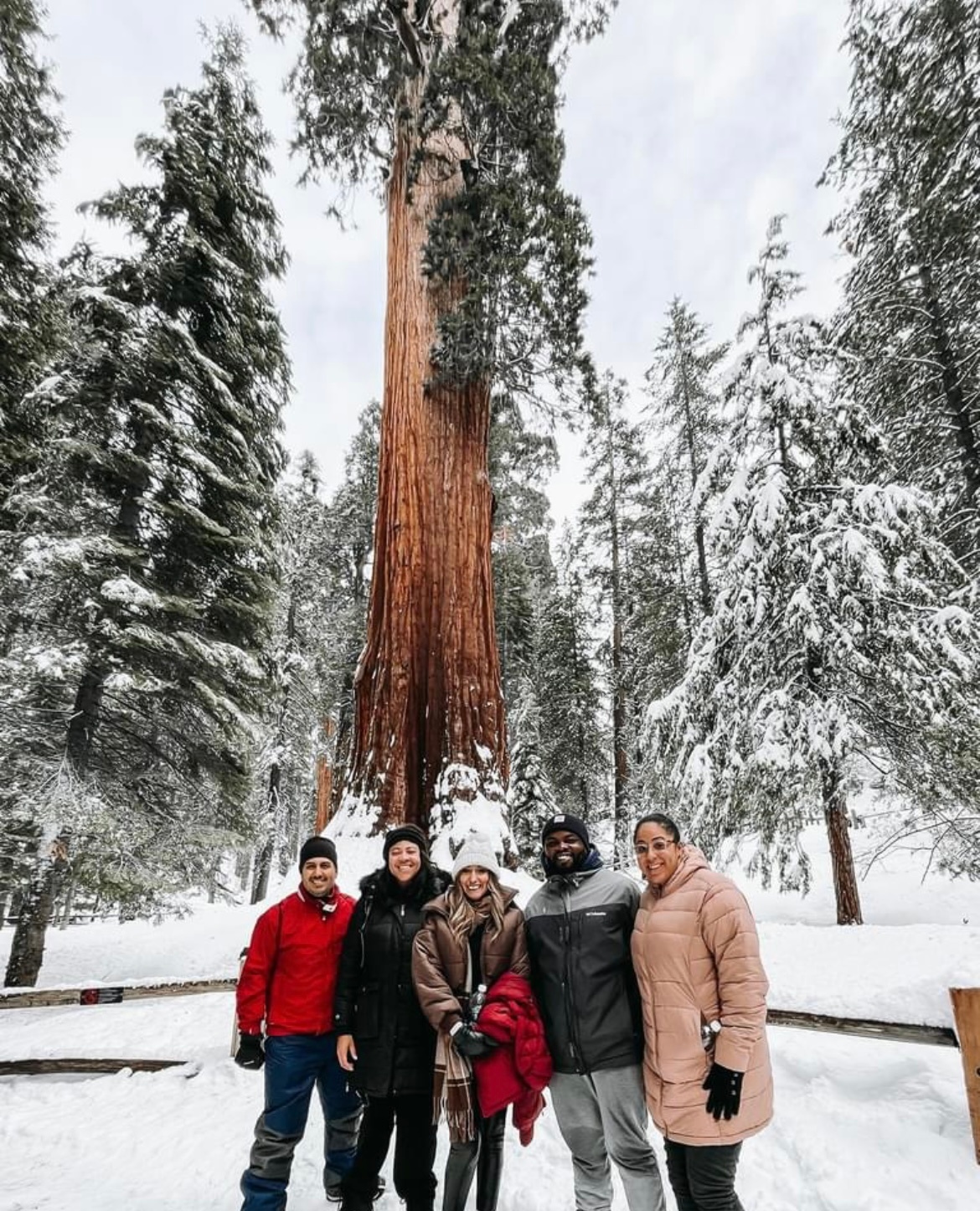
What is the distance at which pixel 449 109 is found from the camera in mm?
6477

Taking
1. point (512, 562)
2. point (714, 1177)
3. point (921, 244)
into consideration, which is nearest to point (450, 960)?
point (714, 1177)

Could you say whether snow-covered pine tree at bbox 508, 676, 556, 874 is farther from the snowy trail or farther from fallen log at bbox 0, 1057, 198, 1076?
the snowy trail

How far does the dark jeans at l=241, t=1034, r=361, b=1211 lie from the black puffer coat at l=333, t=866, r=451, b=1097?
31 centimetres

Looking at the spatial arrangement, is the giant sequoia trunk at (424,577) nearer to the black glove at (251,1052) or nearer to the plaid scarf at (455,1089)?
the black glove at (251,1052)

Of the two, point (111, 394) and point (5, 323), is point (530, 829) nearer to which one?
point (111, 394)

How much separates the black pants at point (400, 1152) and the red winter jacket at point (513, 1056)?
1.33 feet

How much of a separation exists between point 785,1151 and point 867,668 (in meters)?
6.62

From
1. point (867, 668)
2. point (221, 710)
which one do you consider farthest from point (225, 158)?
point (867, 668)

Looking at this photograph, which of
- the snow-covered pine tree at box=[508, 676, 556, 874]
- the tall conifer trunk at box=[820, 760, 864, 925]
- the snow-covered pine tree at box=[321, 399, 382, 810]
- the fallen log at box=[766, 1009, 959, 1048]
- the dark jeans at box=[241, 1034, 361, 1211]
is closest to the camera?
the dark jeans at box=[241, 1034, 361, 1211]

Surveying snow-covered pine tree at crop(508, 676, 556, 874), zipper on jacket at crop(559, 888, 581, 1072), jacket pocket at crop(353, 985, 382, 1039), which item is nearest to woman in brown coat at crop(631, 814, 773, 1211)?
zipper on jacket at crop(559, 888, 581, 1072)

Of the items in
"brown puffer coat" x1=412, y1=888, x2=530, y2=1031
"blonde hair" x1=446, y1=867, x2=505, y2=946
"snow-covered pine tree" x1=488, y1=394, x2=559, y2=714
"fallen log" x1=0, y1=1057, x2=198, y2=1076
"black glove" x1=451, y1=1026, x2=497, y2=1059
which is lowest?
"fallen log" x1=0, y1=1057, x2=198, y2=1076

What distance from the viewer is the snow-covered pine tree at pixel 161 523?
8875mm

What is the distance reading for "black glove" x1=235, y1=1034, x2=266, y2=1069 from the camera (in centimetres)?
297

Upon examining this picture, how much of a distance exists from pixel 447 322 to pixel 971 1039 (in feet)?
21.1
